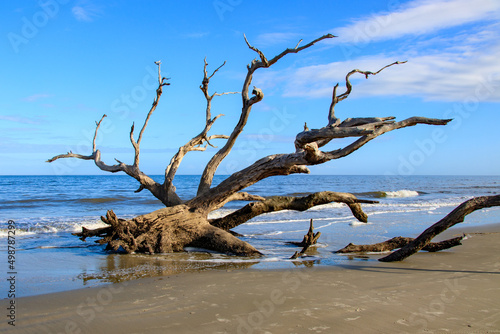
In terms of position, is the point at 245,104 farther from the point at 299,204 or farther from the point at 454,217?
the point at 454,217

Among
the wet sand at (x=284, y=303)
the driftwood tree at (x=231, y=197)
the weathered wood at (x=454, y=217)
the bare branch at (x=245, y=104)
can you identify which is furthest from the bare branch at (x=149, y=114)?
the weathered wood at (x=454, y=217)

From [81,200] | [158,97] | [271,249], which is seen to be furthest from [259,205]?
[81,200]

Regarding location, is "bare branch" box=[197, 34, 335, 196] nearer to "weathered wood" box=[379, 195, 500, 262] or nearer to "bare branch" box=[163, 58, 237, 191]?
"bare branch" box=[163, 58, 237, 191]

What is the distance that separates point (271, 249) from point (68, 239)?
530 cm

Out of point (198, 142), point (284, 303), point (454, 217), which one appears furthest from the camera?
point (198, 142)

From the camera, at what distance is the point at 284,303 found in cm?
447

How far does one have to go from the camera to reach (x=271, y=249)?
8.45 meters

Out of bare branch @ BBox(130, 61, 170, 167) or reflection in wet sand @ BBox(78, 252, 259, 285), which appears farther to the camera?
bare branch @ BBox(130, 61, 170, 167)

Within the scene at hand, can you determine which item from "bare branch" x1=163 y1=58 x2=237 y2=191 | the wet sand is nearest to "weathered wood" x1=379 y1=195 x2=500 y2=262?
the wet sand

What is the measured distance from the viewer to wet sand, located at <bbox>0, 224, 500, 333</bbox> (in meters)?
3.83

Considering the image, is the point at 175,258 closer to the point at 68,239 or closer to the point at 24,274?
the point at 24,274

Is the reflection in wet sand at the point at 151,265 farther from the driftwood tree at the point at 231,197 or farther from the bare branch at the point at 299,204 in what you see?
the bare branch at the point at 299,204

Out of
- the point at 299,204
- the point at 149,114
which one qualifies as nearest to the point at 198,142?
the point at 149,114

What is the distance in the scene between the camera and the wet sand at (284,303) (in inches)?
151
